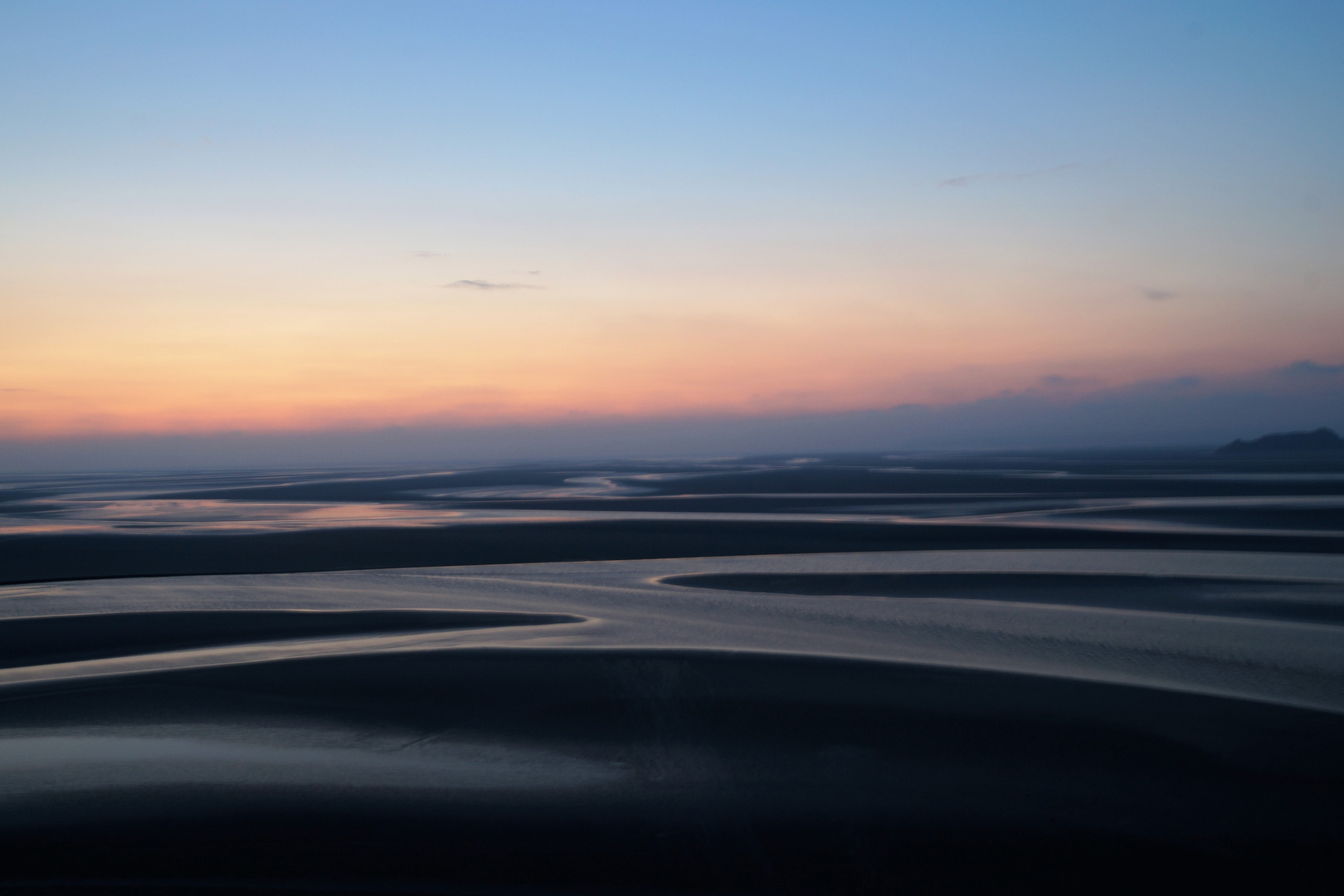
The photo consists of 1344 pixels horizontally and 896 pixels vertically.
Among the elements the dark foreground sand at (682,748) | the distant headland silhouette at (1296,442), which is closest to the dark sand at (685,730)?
the dark foreground sand at (682,748)

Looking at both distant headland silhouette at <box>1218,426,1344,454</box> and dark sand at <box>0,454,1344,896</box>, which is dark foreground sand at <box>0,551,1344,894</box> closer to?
dark sand at <box>0,454,1344,896</box>

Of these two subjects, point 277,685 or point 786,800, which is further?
point 277,685

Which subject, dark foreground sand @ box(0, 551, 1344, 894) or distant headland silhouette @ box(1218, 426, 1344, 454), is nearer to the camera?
dark foreground sand @ box(0, 551, 1344, 894)

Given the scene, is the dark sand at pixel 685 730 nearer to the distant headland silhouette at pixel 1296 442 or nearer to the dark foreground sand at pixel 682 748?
the dark foreground sand at pixel 682 748

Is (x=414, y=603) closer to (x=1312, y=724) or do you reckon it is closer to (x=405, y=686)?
(x=405, y=686)

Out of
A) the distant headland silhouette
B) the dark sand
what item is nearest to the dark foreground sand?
the dark sand

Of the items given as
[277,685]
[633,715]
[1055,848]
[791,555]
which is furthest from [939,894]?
[791,555]

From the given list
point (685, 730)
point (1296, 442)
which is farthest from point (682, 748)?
point (1296, 442)

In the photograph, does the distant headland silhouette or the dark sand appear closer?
the dark sand
